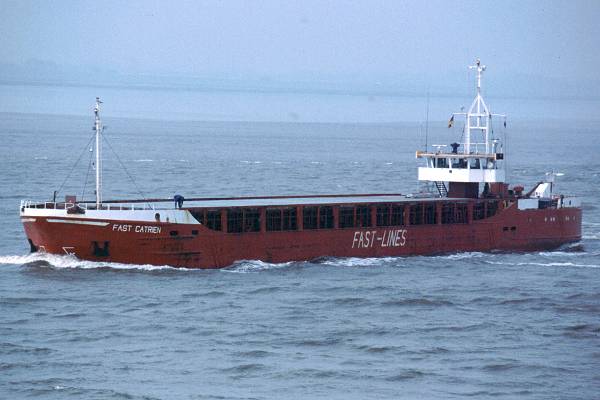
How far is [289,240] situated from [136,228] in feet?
23.6

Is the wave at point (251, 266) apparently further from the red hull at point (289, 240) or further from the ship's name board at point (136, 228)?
the ship's name board at point (136, 228)

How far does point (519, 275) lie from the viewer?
5109 cm

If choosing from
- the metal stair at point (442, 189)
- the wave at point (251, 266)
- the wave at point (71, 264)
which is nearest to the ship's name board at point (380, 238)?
the wave at point (251, 266)

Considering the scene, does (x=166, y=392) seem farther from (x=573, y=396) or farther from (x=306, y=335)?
(x=573, y=396)

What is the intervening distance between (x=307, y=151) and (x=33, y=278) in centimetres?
11982

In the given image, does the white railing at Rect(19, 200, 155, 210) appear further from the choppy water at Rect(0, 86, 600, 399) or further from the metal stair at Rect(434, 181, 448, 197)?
the metal stair at Rect(434, 181, 448, 197)

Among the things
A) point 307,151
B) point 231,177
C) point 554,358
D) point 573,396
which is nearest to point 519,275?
point 554,358

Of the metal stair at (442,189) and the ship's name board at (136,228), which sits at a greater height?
the metal stair at (442,189)

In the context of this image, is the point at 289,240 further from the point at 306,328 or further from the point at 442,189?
the point at 442,189

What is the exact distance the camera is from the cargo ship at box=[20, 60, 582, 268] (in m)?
46.3

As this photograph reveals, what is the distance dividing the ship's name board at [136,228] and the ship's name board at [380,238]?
9931mm

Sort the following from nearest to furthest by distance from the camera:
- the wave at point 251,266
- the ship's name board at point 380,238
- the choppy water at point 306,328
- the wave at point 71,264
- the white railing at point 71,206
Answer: the choppy water at point 306,328 → the wave at point 71,264 → the white railing at point 71,206 → the wave at point 251,266 → the ship's name board at point 380,238

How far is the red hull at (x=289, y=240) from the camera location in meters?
46.3

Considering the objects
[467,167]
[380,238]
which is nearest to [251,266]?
[380,238]
